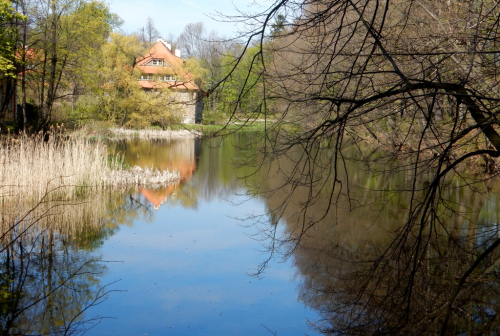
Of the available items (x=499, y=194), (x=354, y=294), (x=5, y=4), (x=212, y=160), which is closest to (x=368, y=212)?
(x=499, y=194)

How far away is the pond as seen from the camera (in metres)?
4.85

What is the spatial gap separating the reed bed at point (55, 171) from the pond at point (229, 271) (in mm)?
492

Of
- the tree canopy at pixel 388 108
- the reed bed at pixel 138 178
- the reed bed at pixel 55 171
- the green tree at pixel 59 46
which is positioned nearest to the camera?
the tree canopy at pixel 388 108

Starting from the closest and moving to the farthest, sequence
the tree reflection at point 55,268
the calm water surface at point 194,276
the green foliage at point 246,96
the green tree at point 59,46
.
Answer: the green foliage at point 246,96 < the tree reflection at point 55,268 < the calm water surface at point 194,276 < the green tree at point 59,46

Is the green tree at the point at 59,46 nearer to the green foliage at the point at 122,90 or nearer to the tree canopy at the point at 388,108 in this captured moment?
the green foliage at the point at 122,90

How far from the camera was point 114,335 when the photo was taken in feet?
15.4

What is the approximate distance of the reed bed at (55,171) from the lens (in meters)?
8.36

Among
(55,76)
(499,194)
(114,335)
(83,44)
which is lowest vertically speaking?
(114,335)

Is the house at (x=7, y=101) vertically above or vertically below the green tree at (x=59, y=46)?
below

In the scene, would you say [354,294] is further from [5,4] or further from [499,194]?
[5,4]

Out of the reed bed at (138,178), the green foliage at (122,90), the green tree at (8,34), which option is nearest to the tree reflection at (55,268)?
the reed bed at (138,178)

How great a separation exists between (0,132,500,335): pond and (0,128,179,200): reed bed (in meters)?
0.49

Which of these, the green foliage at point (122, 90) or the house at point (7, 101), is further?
the green foliage at point (122, 90)

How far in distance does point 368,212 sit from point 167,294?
5.08 meters
